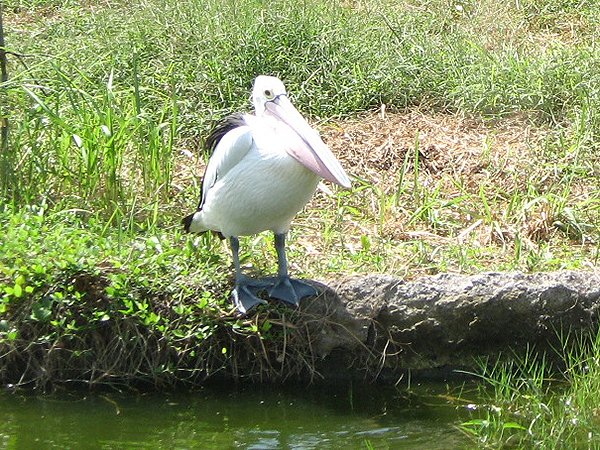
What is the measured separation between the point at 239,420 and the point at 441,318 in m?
1.03

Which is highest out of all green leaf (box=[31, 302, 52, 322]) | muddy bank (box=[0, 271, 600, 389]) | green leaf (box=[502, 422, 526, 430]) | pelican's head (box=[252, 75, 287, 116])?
pelican's head (box=[252, 75, 287, 116])

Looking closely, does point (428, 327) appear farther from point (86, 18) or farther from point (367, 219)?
point (86, 18)

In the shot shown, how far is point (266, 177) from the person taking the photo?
4.18m

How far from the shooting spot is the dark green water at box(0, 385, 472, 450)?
390 centimetres

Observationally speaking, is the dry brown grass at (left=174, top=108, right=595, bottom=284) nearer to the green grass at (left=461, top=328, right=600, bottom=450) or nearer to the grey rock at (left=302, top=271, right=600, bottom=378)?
the grey rock at (left=302, top=271, right=600, bottom=378)

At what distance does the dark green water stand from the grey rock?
0.54 ft

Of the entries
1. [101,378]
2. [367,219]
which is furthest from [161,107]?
[101,378]

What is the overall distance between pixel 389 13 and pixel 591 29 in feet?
5.35

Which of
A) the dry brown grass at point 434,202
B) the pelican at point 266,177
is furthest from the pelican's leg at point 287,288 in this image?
the dry brown grass at point 434,202

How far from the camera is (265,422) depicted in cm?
412

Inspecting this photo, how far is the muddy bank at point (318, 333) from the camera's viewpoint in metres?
4.29

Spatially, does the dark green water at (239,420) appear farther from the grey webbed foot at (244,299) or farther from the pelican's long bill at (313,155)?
the pelican's long bill at (313,155)

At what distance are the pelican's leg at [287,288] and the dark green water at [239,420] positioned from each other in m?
0.41

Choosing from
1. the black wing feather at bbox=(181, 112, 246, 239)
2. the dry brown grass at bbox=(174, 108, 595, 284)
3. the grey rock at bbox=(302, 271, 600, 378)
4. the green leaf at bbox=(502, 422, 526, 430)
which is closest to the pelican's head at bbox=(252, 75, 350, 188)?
the black wing feather at bbox=(181, 112, 246, 239)
